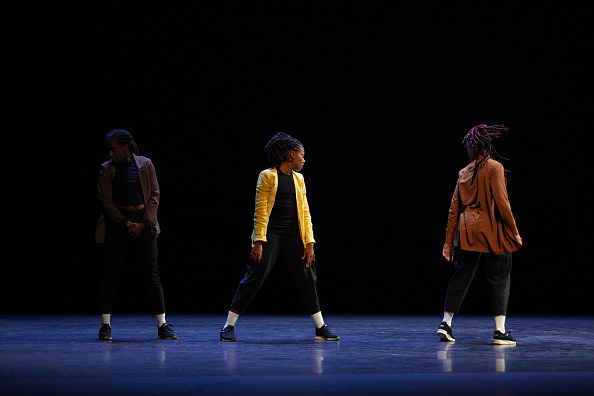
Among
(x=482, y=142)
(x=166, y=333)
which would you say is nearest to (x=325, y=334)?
(x=166, y=333)

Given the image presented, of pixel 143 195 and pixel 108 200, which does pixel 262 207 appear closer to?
pixel 143 195

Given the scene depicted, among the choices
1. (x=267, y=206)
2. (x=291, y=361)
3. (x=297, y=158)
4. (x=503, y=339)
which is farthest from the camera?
(x=297, y=158)

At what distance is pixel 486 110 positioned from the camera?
7613mm

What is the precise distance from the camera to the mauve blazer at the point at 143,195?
4605mm

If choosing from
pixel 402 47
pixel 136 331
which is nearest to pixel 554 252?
pixel 402 47

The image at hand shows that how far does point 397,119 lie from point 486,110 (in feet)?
2.84

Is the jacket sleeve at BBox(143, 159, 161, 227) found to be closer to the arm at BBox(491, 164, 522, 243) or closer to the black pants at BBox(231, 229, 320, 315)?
the black pants at BBox(231, 229, 320, 315)

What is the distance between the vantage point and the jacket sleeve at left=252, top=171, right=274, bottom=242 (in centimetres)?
455

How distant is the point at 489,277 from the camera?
4516 millimetres

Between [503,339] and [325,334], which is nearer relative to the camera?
[503,339]

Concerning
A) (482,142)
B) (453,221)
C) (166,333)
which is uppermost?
(482,142)

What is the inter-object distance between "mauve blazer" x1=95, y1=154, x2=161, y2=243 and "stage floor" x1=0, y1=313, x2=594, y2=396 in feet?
2.21

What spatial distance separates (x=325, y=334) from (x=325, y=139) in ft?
11.0

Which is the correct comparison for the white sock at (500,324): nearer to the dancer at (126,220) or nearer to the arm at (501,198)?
the arm at (501,198)
